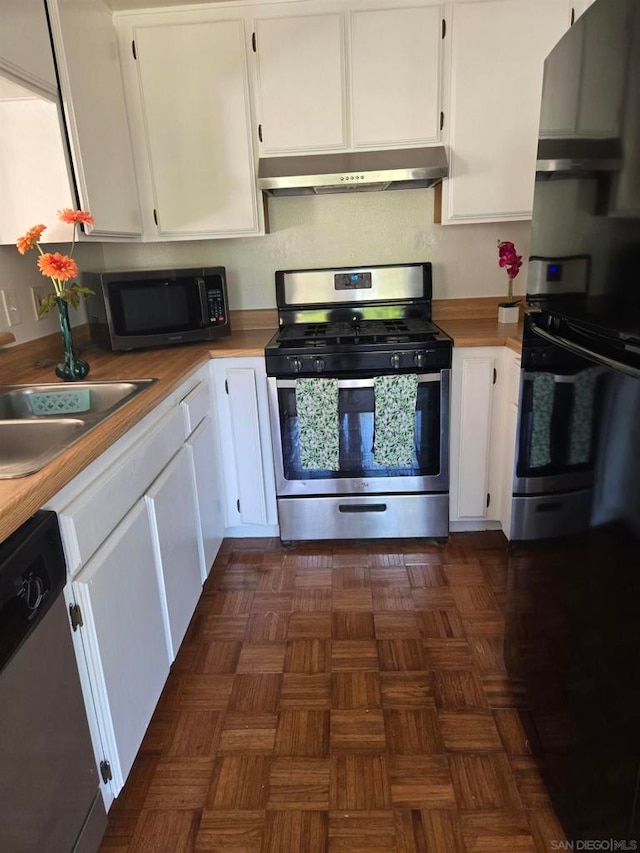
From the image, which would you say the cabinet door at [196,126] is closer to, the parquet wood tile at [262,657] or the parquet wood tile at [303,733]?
the parquet wood tile at [262,657]

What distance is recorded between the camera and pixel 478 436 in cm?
237

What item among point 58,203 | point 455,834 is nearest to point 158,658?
point 455,834

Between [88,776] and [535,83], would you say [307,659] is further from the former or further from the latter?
[535,83]

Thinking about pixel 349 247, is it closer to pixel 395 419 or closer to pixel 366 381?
pixel 366 381

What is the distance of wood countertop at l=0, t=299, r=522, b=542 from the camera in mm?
973

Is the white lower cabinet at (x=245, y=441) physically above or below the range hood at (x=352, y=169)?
below

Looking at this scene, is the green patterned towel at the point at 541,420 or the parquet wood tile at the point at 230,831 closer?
the green patterned towel at the point at 541,420

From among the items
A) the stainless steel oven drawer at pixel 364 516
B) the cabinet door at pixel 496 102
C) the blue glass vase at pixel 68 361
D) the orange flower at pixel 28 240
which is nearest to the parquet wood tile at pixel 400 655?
the stainless steel oven drawer at pixel 364 516

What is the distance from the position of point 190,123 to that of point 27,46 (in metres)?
0.79

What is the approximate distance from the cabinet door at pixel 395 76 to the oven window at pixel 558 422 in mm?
1538

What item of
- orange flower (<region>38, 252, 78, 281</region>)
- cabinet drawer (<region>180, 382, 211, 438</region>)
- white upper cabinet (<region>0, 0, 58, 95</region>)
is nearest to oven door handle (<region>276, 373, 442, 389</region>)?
cabinet drawer (<region>180, 382, 211, 438</region>)

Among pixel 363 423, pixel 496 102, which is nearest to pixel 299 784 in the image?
pixel 363 423

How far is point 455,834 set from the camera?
1272mm

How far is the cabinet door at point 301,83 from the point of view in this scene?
2.25 metres
